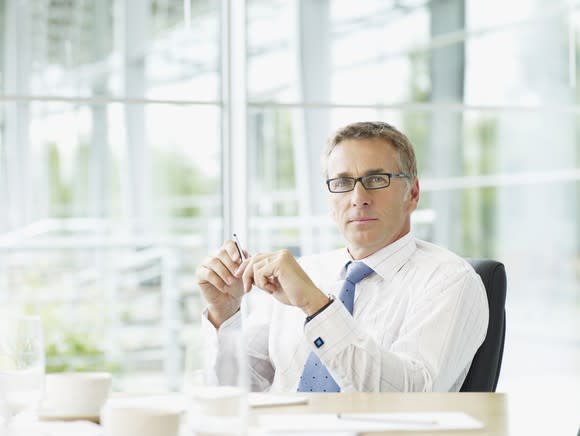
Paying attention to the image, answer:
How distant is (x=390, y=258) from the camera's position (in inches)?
81.9

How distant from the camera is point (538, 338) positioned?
17.6 feet

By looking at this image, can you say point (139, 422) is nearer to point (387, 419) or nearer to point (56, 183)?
point (387, 419)

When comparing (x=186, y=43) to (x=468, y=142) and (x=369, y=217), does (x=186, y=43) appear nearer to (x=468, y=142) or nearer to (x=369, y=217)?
(x=468, y=142)

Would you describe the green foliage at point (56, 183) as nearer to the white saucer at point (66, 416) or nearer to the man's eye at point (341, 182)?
the man's eye at point (341, 182)

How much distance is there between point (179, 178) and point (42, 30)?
3.39 feet

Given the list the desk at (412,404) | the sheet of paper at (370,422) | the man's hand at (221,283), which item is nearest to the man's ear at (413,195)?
the man's hand at (221,283)

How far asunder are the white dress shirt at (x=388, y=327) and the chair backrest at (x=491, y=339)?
2 cm

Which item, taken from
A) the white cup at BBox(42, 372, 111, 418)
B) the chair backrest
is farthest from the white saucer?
the chair backrest

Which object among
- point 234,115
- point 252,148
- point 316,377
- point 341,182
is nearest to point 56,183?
point 252,148

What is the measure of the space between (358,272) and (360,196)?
174 millimetres

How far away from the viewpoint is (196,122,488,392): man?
1739mm

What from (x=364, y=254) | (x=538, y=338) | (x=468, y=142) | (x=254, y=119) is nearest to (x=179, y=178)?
(x=254, y=119)

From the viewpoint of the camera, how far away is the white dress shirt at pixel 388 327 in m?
1.73

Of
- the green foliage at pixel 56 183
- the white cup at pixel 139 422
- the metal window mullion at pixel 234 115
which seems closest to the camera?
the white cup at pixel 139 422
